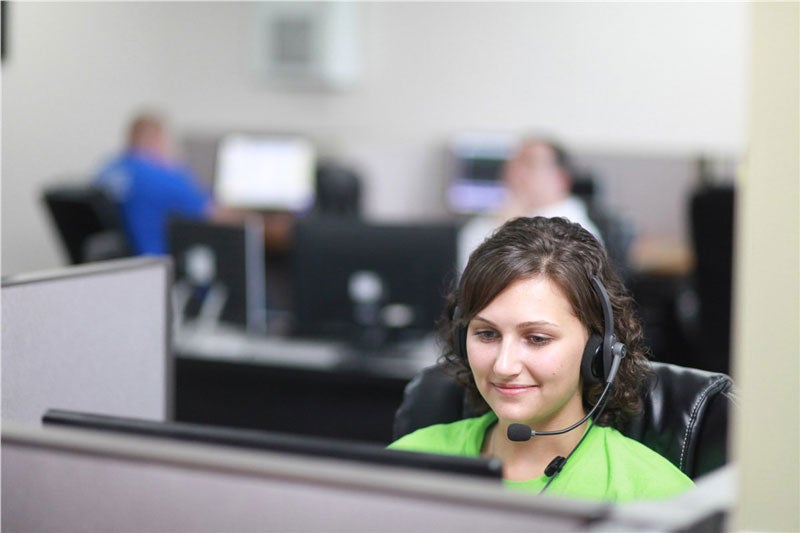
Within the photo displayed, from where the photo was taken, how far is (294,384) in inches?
121

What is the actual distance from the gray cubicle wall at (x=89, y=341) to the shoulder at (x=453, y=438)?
0.51 meters

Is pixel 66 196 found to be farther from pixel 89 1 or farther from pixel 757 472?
pixel 757 472

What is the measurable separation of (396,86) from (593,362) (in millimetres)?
4467

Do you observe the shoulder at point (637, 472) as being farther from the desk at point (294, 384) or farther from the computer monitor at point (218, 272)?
the computer monitor at point (218, 272)

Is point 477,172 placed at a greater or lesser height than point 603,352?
greater

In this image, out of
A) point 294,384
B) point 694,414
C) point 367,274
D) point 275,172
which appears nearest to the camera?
point 694,414

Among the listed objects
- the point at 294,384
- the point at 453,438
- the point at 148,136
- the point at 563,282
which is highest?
the point at 148,136

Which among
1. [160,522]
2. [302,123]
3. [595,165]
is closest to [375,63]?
[302,123]

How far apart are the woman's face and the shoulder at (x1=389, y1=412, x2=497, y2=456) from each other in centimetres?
10

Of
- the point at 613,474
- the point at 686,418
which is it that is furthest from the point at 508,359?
the point at 686,418

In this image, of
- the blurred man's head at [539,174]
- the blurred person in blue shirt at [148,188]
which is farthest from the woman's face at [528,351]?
the blurred person in blue shirt at [148,188]

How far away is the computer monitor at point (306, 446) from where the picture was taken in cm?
79

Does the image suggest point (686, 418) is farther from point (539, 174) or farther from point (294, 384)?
point (539, 174)

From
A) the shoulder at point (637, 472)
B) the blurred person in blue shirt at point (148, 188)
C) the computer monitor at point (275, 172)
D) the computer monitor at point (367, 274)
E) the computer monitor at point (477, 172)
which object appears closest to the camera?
the shoulder at point (637, 472)
